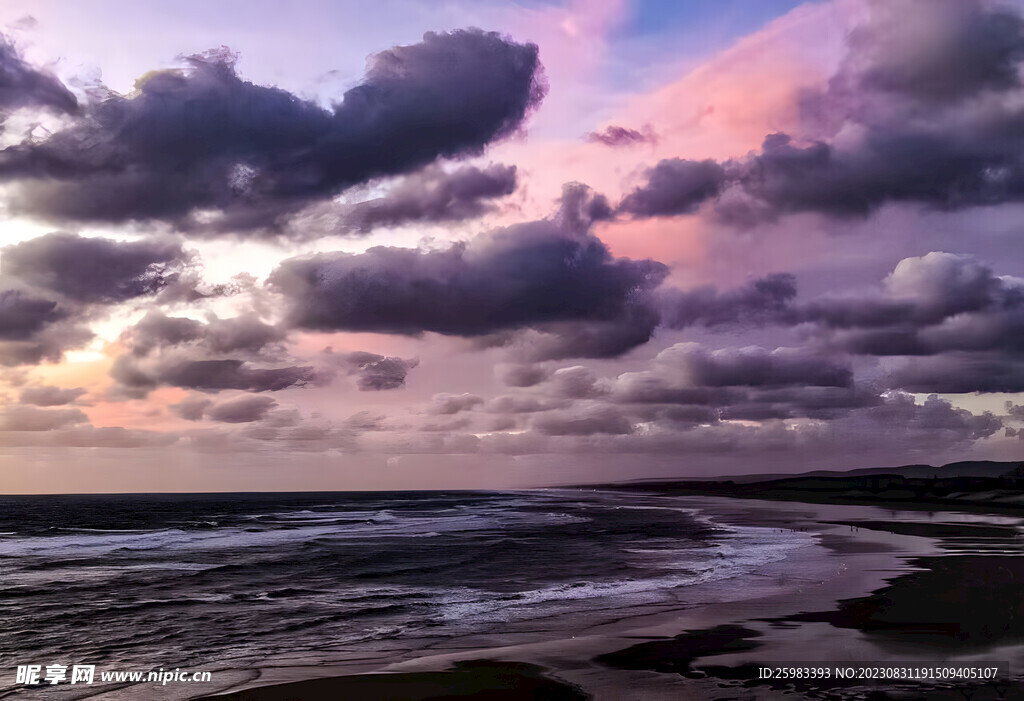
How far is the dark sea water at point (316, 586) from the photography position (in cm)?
→ 2108

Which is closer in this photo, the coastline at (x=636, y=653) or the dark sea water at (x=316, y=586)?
the coastline at (x=636, y=653)

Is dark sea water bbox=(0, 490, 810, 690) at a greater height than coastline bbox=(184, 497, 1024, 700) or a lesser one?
lesser

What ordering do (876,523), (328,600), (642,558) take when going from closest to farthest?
(328,600)
(642,558)
(876,523)

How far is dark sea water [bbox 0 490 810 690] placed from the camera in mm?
21078

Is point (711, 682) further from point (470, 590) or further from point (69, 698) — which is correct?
point (470, 590)

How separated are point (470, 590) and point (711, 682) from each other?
53.8 ft

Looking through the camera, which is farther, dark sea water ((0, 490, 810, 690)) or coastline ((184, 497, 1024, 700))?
dark sea water ((0, 490, 810, 690))

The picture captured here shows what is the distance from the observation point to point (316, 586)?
1247 inches

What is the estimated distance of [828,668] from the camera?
15.7 m

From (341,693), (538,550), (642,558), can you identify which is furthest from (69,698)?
(538,550)

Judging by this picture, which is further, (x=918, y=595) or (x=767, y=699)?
(x=918, y=595)

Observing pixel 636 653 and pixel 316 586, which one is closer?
pixel 636 653

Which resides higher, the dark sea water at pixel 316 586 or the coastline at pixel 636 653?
the coastline at pixel 636 653

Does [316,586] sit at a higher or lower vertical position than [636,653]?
lower
